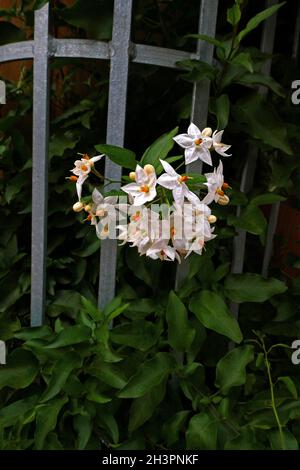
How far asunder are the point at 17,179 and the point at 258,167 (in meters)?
0.68

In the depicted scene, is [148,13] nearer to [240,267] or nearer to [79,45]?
[79,45]

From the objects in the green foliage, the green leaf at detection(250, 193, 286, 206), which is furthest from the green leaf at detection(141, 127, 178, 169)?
the green leaf at detection(250, 193, 286, 206)

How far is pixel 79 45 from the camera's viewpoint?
3.84 feet

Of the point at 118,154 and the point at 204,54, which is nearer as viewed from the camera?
the point at 118,154

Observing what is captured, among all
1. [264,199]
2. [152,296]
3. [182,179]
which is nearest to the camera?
[182,179]

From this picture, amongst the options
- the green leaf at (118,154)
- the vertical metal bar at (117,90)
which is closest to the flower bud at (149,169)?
the green leaf at (118,154)

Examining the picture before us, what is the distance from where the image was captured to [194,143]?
101 centimetres

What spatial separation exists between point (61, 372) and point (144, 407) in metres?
0.21

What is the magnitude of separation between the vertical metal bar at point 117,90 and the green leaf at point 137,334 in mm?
146

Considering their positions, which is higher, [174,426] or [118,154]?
[118,154]

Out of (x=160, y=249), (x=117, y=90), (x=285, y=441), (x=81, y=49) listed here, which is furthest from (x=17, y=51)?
(x=285, y=441)

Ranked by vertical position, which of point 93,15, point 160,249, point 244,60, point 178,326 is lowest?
point 178,326

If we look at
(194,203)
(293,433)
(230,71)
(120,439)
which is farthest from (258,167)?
(120,439)

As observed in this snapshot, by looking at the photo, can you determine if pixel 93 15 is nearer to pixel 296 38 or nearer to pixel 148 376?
pixel 296 38
